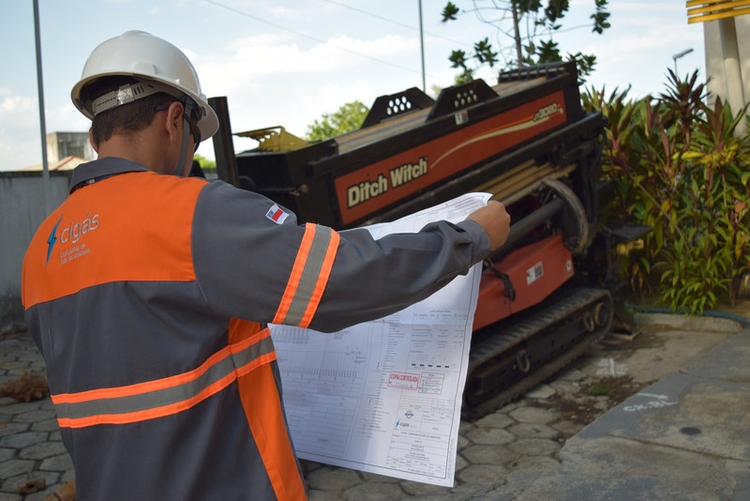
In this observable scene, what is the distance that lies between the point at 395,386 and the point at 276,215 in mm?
719

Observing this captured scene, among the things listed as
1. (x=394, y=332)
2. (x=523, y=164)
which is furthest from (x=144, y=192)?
(x=523, y=164)

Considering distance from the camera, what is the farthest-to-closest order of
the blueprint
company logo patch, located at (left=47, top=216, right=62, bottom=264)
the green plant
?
the green plant, the blueprint, company logo patch, located at (left=47, top=216, right=62, bottom=264)

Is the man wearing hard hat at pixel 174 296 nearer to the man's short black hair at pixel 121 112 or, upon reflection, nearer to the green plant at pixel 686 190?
the man's short black hair at pixel 121 112

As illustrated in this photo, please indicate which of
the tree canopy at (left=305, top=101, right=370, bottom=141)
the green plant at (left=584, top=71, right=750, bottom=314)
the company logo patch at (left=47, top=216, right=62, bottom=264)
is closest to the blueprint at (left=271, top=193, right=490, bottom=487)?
the company logo patch at (left=47, top=216, right=62, bottom=264)

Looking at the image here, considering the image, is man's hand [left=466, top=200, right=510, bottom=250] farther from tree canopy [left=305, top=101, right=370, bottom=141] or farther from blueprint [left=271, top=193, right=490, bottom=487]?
tree canopy [left=305, top=101, right=370, bottom=141]

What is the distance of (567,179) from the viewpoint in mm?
6105

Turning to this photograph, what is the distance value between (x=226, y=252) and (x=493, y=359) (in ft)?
12.1

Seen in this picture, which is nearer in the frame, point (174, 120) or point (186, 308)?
point (186, 308)

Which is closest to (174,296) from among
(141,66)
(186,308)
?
(186,308)

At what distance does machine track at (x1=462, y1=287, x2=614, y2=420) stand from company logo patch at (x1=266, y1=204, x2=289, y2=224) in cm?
327

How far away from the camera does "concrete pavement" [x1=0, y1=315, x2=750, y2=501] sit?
370 cm

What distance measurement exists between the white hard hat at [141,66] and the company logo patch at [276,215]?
418 mm

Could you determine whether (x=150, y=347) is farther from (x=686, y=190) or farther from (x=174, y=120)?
(x=686, y=190)

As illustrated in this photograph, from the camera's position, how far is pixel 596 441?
13.7ft
